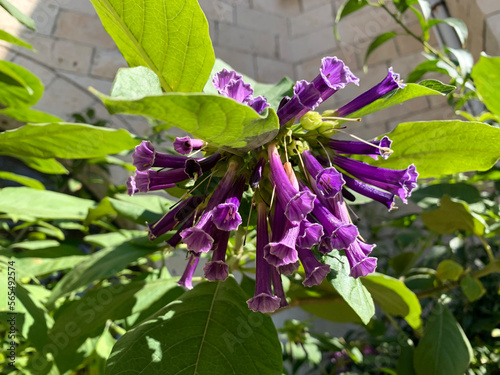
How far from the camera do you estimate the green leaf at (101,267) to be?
28.1 inches

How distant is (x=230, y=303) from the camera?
2.01 ft

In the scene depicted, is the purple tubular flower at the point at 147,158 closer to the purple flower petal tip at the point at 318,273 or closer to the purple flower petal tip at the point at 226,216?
the purple flower petal tip at the point at 226,216

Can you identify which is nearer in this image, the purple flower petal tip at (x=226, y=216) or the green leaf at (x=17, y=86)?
the purple flower petal tip at (x=226, y=216)

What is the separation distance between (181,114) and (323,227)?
0.72 ft

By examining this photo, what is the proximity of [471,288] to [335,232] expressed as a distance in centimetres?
64

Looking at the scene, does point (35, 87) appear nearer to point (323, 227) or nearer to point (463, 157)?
point (323, 227)

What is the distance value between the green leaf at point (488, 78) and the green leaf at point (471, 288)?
39 cm

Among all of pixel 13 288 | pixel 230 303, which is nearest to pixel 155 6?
pixel 230 303

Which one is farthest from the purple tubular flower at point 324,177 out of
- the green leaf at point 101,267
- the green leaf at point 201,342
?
the green leaf at point 101,267

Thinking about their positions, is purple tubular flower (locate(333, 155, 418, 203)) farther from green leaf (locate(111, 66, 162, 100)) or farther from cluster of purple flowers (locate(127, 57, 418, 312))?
green leaf (locate(111, 66, 162, 100))

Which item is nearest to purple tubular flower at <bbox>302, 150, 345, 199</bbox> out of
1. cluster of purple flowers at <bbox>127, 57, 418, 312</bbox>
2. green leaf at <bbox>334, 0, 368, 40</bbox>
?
cluster of purple flowers at <bbox>127, 57, 418, 312</bbox>

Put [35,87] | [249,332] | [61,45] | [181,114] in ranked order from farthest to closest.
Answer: [61,45], [35,87], [249,332], [181,114]

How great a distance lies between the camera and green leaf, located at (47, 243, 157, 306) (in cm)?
71

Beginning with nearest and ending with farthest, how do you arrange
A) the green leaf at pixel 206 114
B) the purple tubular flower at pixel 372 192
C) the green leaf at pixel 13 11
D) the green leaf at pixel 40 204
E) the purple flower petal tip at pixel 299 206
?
the green leaf at pixel 206 114 → the purple flower petal tip at pixel 299 206 → the purple tubular flower at pixel 372 192 → the green leaf at pixel 13 11 → the green leaf at pixel 40 204
